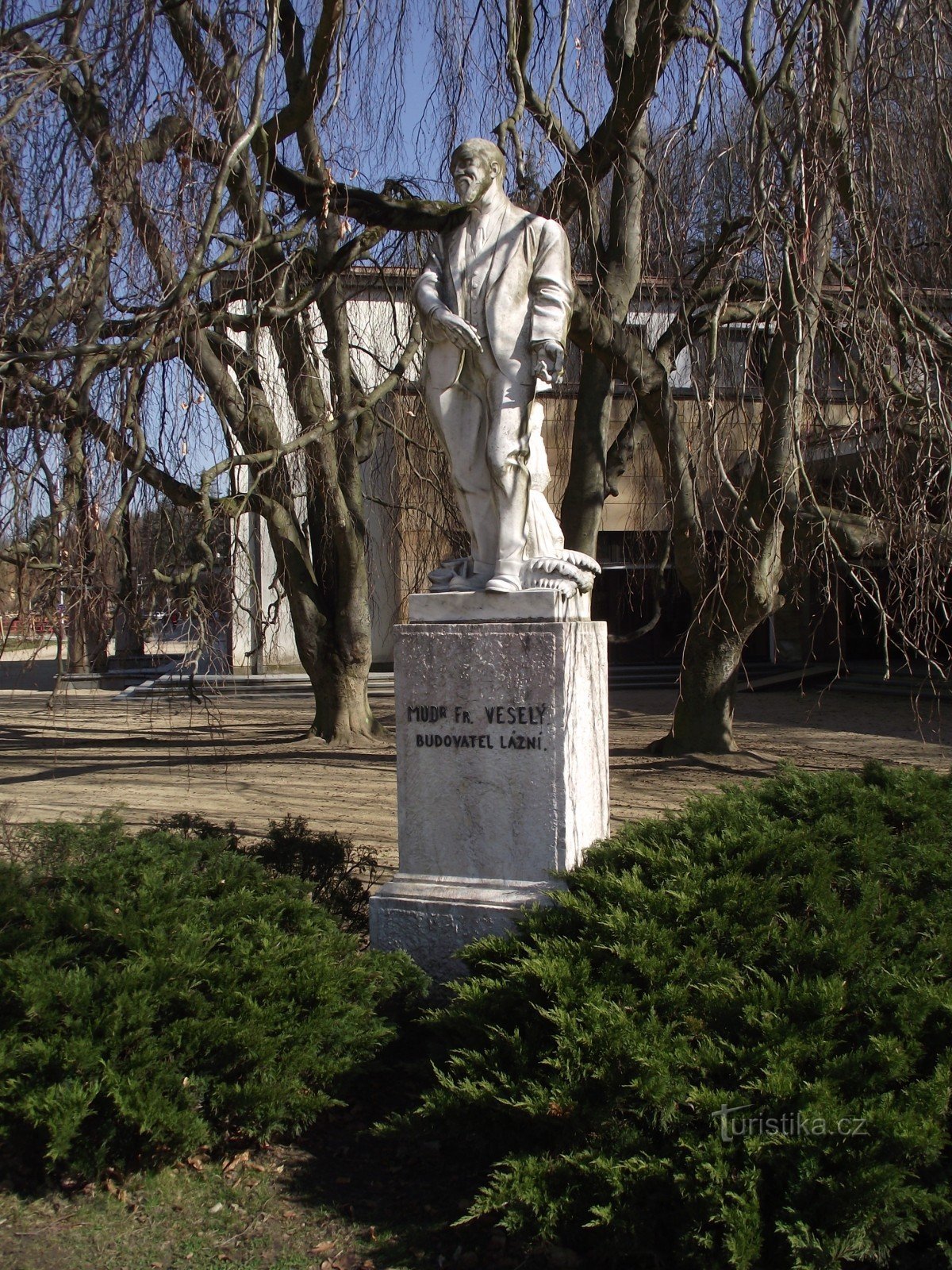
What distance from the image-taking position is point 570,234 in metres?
10.6

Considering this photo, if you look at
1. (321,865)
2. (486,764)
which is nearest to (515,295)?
(486,764)

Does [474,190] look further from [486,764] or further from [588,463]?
[588,463]

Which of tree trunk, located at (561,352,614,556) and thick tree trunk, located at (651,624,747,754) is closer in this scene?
tree trunk, located at (561,352,614,556)

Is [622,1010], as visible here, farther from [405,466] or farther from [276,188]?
[405,466]

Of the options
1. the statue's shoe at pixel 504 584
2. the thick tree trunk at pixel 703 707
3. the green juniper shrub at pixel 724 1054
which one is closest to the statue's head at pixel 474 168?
the statue's shoe at pixel 504 584

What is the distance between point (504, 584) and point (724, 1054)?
88.4 inches

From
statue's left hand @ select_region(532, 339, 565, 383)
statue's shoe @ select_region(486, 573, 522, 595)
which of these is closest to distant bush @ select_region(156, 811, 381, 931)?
statue's shoe @ select_region(486, 573, 522, 595)

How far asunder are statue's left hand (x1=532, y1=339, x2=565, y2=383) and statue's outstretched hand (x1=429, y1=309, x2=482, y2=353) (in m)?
0.27

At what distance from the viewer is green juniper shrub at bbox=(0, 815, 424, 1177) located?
11.8ft

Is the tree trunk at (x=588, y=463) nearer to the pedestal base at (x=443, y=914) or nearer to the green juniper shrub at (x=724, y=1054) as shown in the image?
the pedestal base at (x=443, y=914)

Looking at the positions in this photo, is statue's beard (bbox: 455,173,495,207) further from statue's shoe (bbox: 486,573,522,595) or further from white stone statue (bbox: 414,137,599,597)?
statue's shoe (bbox: 486,573,522,595)

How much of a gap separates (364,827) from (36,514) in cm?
373

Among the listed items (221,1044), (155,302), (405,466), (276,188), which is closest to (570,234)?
(405,466)

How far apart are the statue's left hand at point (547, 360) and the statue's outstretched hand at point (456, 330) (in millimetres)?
271
